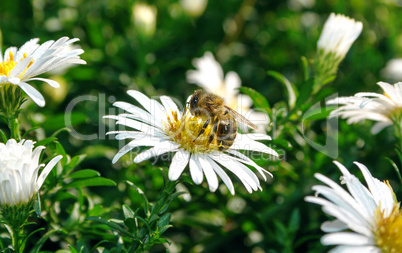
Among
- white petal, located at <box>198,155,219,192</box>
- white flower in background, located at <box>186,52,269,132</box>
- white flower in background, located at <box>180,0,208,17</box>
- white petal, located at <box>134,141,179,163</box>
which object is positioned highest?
white flower in background, located at <box>180,0,208,17</box>

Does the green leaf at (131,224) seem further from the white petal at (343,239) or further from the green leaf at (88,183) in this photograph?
the white petal at (343,239)

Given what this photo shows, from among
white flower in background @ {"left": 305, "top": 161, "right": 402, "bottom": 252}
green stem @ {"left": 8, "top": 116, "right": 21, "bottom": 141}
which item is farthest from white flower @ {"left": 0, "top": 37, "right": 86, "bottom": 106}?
white flower in background @ {"left": 305, "top": 161, "right": 402, "bottom": 252}

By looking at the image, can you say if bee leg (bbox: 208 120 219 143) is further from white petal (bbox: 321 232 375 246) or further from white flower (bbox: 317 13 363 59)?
white flower (bbox: 317 13 363 59)

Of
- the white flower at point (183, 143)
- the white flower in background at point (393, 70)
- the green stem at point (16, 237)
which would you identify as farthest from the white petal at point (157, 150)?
the white flower in background at point (393, 70)

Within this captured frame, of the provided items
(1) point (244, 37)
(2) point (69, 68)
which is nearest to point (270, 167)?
(2) point (69, 68)

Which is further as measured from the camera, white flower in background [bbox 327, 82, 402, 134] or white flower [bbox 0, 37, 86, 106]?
white flower in background [bbox 327, 82, 402, 134]

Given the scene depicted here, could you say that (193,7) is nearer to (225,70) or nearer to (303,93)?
(225,70)

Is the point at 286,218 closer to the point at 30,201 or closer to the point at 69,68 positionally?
the point at 30,201
